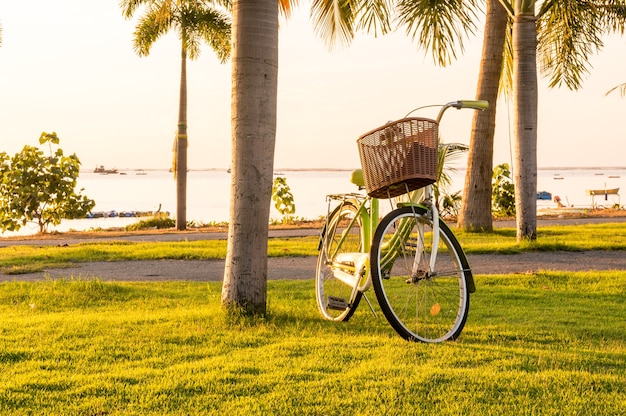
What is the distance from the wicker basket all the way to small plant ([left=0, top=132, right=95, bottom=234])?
17.0 meters

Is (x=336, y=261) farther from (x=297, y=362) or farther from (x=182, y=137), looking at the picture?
(x=182, y=137)

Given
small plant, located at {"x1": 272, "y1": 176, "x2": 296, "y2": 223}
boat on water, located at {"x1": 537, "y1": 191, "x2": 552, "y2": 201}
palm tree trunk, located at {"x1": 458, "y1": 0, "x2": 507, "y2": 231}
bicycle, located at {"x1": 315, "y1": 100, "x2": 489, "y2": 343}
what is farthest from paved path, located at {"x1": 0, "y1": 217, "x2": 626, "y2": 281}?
boat on water, located at {"x1": 537, "y1": 191, "x2": 552, "y2": 201}

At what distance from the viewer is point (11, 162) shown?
20797 mm

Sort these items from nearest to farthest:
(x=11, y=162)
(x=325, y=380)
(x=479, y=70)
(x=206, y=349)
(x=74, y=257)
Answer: (x=325, y=380), (x=206, y=349), (x=74, y=257), (x=479, y=70), (x=11, y=162)

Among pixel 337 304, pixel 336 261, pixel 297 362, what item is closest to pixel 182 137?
pixel 336 261

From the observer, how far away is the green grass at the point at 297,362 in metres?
4.00

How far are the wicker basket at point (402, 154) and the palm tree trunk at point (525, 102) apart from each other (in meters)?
8.39

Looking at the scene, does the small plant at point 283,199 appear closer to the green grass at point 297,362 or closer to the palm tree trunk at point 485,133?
the palm tree trunk at point 485,133

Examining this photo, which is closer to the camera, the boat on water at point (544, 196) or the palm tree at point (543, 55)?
the palm tree at point (543, 55)

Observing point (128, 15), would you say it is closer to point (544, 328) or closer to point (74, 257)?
point (74, 257)

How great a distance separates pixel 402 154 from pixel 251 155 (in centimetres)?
163

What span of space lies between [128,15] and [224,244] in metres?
12.2

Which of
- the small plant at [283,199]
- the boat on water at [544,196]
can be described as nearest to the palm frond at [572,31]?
the small plant at [283,199]

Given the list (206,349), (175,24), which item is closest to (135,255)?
(206,349)
